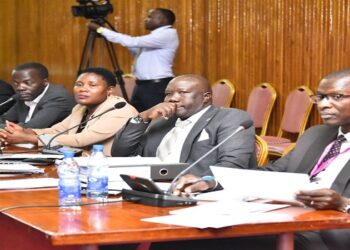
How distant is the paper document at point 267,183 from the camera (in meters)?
3.00

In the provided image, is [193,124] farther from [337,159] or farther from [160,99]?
[160,99]

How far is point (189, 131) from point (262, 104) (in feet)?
10.4

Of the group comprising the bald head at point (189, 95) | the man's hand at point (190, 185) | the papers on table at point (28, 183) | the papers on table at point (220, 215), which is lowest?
the papers on table at point (28, 183)

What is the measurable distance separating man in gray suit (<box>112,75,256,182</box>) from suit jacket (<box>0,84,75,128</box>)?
1751 mm

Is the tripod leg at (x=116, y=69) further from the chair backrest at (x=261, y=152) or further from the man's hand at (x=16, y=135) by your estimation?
the chair backrest at (x=261, y=152)

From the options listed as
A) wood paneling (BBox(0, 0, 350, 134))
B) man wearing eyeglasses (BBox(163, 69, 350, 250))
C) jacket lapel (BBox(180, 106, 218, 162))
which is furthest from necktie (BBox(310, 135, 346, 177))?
wood paneling (BBox(0, 0, 350, 134))

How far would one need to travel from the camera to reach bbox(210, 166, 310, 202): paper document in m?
3.00

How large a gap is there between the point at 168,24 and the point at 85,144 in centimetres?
315

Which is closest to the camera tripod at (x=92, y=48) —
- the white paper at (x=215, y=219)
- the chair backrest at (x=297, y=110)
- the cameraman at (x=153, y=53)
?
the cameraman at (x=153, y=53)

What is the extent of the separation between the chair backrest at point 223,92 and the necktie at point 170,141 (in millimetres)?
3430

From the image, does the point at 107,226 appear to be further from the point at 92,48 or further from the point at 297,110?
the point at 92,48

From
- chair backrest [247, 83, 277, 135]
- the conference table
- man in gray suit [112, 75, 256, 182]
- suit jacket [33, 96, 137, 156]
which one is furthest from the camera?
chair backrest [247, 83, 277, 135]

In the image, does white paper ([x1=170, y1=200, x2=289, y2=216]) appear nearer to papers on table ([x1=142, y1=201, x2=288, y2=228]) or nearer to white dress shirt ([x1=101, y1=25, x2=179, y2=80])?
papers on table ([x1=142, y1=201, x2=288, y2=228])

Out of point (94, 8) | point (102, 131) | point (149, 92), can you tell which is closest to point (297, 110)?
point (149, 92)
